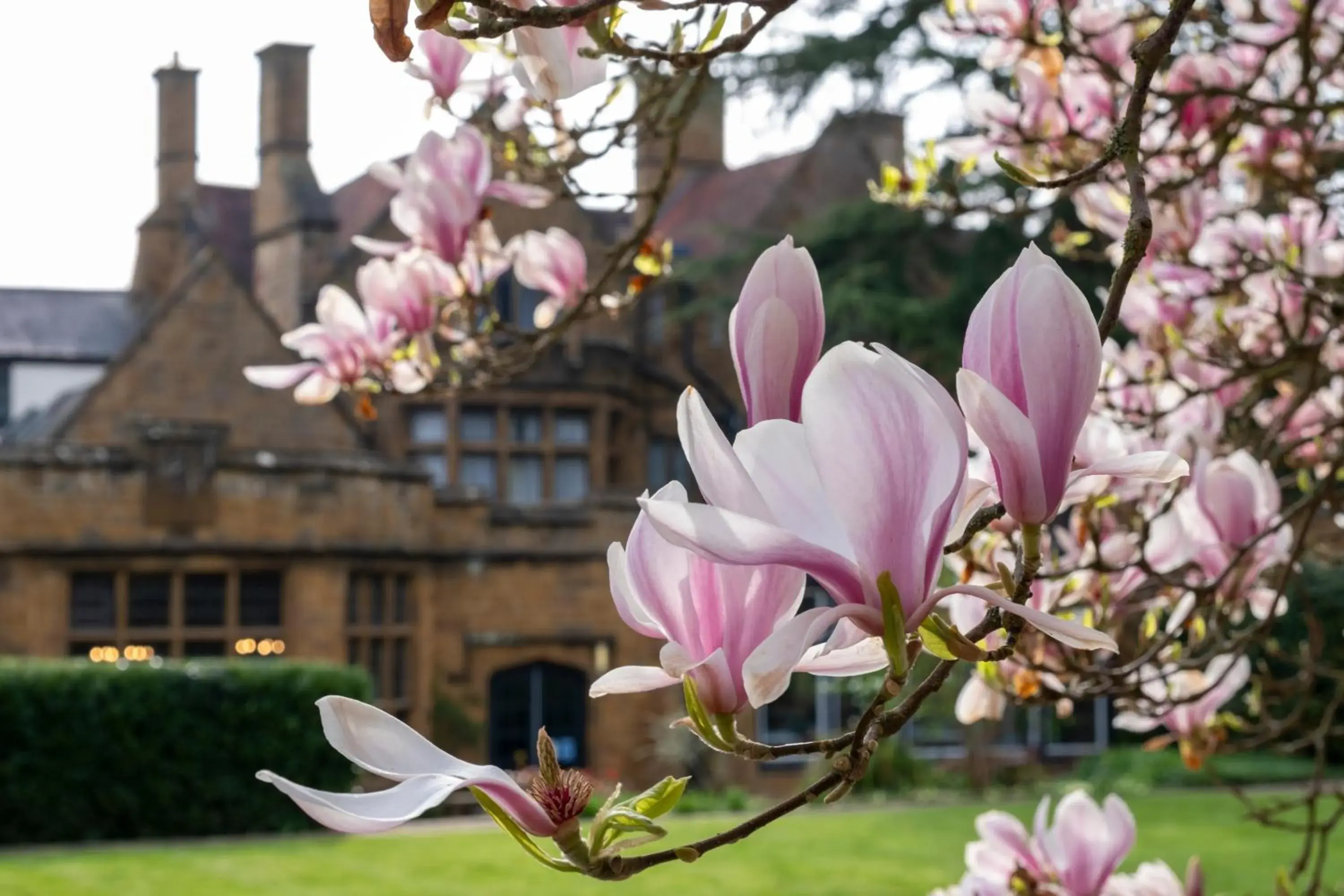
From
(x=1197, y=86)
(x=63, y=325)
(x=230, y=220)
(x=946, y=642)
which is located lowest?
(x=946, y=642)

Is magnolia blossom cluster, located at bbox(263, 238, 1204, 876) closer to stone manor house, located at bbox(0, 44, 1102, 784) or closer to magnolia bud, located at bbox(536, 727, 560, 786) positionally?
magnolia bud, located at bbox(536, 727, 560, 786)

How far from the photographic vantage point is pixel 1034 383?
0.94 m

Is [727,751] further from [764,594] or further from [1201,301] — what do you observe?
[1201,301]

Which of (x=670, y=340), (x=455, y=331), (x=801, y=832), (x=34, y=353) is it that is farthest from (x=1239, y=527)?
(x=34, y=353)

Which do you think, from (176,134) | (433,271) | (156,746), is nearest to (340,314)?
(433,271)

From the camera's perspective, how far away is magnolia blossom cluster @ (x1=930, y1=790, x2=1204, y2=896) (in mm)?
1988

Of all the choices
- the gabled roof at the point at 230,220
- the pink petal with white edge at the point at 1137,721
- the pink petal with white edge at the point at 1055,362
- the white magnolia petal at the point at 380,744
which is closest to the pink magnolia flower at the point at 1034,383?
the pink petal with white edge at the point at 1055,362

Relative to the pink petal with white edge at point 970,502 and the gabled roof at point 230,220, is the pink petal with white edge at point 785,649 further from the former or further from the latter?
the gabled roof at point 230,220

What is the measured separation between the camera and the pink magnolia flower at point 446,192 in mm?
2539

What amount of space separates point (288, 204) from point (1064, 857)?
20.6m

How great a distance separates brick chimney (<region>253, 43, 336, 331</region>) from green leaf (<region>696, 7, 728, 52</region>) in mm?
19746

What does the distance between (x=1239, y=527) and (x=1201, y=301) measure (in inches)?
69.4

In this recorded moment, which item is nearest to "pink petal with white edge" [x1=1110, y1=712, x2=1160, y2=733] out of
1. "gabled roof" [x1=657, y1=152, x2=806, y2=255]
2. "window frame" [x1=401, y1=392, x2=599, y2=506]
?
"window frame" [x1=401, y1=392, x2=599, y2=506]

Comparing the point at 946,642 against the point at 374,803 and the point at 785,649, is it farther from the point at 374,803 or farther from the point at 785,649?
the point at 374,803
